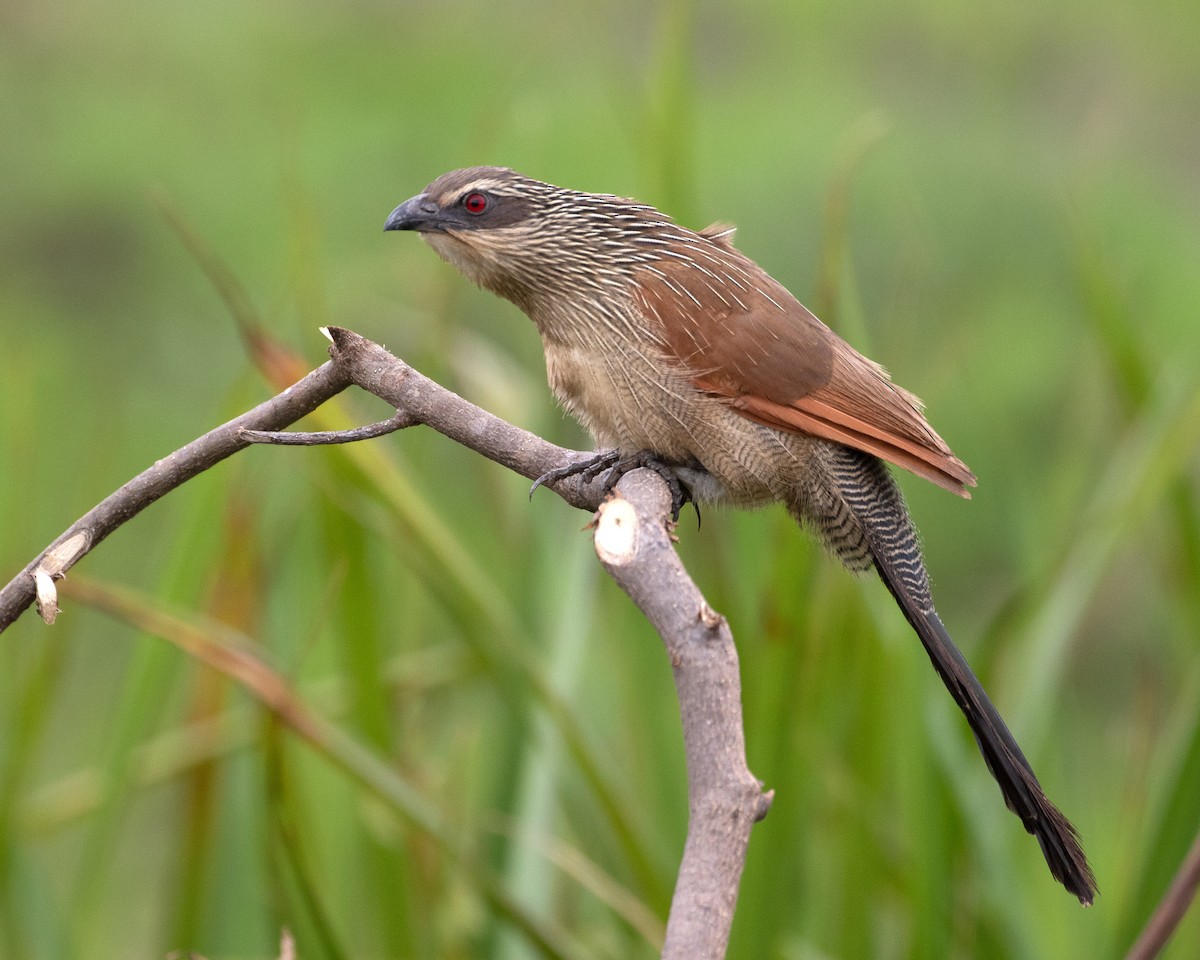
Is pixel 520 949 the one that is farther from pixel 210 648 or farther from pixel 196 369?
pixel 196 369

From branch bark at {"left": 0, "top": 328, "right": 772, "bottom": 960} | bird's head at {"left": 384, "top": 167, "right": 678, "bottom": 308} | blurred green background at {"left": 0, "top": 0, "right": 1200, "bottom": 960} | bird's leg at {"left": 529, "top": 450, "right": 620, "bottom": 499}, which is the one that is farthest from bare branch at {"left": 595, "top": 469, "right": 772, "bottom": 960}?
blurred green background at {"left": 0, "top": 0, "right": 1200, "bottom": 960}

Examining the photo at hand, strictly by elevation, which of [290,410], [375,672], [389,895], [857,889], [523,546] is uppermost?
[290,410]

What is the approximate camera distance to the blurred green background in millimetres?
1932

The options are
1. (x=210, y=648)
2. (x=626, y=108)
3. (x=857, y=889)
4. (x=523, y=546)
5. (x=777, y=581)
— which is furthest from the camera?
(x=626, y=108)

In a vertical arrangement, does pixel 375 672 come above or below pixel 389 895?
above

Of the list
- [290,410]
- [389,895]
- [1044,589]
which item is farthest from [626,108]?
[290,410]

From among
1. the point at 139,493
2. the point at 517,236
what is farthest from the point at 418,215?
the point at 139,493

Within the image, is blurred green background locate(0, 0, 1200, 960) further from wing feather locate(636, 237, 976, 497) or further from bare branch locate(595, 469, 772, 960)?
bare branch locate(595, 469, 772, 960)

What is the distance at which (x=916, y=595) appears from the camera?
57.7 inches

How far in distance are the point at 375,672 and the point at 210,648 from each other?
18.9 inches

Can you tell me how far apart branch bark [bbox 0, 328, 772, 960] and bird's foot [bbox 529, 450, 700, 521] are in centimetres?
1

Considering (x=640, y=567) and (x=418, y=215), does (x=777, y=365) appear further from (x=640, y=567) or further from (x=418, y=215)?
(x=640, y=567)

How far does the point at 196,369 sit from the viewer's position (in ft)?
14.7

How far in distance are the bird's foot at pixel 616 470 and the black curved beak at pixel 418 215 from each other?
13.3 inches
